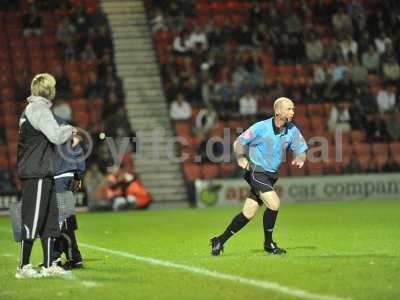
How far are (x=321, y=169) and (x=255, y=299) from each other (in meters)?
17.6

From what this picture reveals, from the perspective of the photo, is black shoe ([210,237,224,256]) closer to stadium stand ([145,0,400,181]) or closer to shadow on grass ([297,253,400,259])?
shadow on grass ([297,253,400,259])

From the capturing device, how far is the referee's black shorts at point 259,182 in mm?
11781

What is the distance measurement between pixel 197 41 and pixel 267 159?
648 inches

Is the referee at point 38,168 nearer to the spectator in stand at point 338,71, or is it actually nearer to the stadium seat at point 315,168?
the stadium seat at point 315,168

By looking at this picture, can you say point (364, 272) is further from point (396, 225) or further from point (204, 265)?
point (396, 225)

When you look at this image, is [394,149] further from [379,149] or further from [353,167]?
[353,167]

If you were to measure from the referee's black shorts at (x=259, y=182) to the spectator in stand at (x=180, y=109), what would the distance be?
14132mm

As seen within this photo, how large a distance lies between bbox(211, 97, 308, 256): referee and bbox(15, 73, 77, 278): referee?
2.76 meters

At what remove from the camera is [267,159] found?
1195 cm

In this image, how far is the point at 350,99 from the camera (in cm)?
2703

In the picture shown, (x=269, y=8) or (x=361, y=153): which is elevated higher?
Result: (x=269, y=8)

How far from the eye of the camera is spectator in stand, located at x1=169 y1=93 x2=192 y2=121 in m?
26.1

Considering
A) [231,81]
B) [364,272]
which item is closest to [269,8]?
[231,81]

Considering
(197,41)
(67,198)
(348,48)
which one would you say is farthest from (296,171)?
(67,198)
